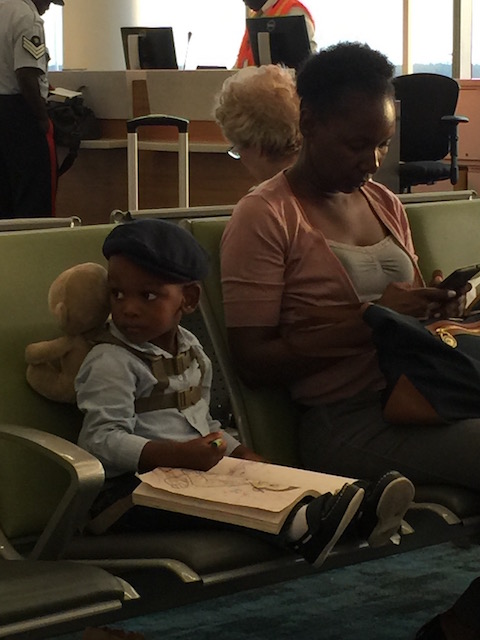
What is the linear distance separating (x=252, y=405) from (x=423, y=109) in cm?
469

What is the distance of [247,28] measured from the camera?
5621mm

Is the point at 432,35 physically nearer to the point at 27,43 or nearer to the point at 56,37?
the point at 56,37

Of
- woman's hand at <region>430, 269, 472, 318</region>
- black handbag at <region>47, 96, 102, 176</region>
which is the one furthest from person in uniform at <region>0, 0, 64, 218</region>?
woman's hand at <region>430, 269, 472, 318</region>

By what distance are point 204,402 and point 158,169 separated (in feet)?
15.6

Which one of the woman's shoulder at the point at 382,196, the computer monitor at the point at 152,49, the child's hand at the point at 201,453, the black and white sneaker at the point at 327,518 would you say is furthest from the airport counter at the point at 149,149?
the black and white sneaker at the point at 327,518

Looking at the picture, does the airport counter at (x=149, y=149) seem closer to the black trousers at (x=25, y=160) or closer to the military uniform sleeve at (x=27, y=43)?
the black trousers at (x=25, y=160)

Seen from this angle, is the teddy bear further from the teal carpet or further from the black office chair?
the black office chair

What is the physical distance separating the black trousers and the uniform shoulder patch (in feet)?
0.78

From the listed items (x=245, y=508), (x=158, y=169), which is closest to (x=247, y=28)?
(x=158, y=169)

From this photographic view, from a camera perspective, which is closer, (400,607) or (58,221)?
(58,221)

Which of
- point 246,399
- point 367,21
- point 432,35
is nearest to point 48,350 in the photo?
point 246,399

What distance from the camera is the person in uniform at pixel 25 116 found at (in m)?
5.25

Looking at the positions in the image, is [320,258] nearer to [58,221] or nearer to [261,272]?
[261,272]

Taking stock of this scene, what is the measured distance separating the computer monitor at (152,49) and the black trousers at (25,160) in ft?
5.39
